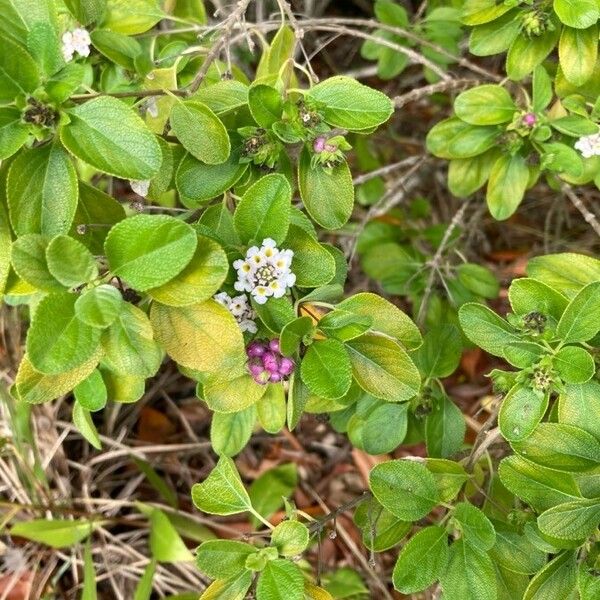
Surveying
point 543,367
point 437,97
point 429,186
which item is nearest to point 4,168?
point 543,367

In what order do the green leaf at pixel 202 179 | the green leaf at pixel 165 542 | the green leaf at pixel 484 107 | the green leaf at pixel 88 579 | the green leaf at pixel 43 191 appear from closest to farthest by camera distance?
the green leaf at pixel 43 191, the green leaf at pixel 202 179, the green leaf at pixel 484 107, the green leaf at pixel 88 579, the green leaf at pixel 165 542

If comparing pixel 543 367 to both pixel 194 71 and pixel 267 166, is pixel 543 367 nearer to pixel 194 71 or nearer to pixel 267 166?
pixel 267 166

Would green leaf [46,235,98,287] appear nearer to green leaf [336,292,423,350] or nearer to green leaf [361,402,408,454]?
green leaf [336,292,423,350]

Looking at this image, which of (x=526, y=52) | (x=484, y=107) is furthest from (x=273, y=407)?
(x=526, y=52)

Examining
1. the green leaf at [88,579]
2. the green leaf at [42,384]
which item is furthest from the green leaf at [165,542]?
the green leaf at [42,384]

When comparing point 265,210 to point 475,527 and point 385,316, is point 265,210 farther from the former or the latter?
point 475,527

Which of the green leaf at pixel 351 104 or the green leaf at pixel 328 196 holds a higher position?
the green leaf at pixel 351 104

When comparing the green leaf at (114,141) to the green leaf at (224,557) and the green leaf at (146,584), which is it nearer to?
the green leaf at (224,557)

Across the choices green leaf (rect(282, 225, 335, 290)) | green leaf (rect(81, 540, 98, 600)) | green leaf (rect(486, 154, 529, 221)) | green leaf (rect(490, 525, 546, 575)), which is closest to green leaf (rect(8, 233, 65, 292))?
green leaf (rect(282, 225, 335, 290))
